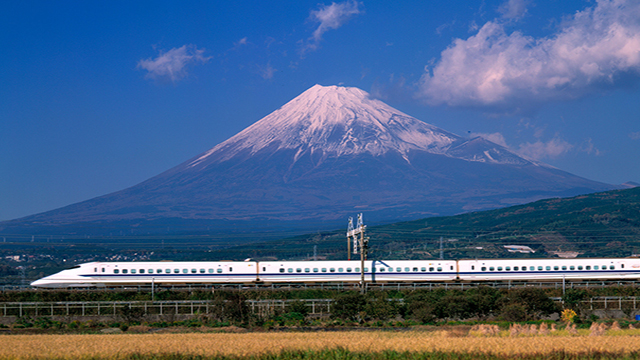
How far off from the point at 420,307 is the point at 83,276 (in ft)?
117

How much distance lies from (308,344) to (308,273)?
3329 cm

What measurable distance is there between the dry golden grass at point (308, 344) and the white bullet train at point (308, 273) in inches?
1079

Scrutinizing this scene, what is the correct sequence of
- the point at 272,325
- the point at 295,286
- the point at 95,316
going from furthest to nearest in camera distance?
the point at 295,286 → the point at 95,316 → the point at 272,325

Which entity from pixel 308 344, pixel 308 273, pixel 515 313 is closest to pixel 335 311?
pixel 515 313

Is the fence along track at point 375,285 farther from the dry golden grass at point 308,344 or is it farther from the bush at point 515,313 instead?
the dry golden grass at point 308,344

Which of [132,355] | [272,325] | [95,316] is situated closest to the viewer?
[132,355]

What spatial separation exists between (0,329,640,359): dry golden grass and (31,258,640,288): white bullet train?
A: 27.4 metres

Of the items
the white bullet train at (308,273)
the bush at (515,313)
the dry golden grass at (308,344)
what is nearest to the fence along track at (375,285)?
the white bullet train at (308,273)

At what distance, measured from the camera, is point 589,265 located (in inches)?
2835

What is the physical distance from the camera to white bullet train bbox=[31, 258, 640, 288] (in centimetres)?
7044

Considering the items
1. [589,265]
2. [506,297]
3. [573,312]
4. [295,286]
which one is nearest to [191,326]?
[295,286]

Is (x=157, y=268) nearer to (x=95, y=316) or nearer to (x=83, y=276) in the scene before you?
(x=83, y=276)

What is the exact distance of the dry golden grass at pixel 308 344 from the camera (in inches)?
1414

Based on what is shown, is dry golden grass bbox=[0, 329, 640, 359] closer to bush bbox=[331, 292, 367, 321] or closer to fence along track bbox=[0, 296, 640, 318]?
bush bbox=[331, 292, 367, 321]
